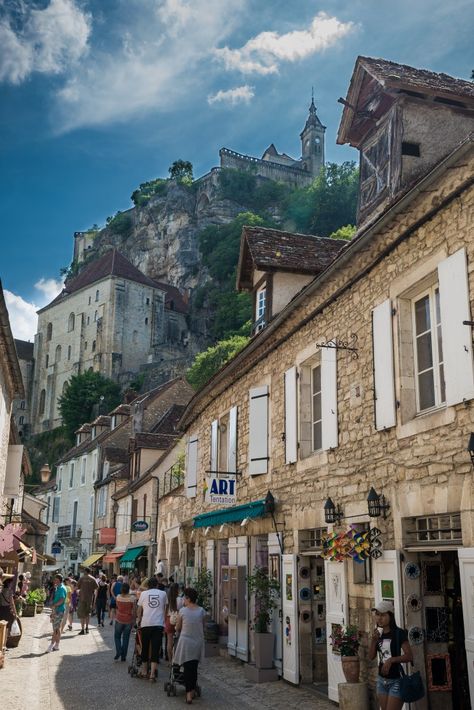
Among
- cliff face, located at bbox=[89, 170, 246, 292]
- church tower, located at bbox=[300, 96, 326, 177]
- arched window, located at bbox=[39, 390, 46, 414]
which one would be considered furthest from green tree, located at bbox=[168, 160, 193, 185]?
arched window, located at bbox=[39, 390, 46, 414]

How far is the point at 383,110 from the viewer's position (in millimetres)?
10719

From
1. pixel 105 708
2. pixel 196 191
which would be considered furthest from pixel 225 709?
pixel 196 191

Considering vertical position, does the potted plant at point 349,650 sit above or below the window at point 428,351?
below

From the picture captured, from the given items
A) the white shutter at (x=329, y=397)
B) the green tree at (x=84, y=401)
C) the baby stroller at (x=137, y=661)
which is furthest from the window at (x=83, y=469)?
the white shutter at (x=329, y=397)

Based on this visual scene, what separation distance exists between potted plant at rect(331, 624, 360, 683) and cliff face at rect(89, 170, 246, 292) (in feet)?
245

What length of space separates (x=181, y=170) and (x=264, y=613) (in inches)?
3633

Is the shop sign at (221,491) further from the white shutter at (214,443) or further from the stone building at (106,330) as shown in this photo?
the stone building at (106,330)

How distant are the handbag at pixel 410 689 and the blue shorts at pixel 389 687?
0.11ft

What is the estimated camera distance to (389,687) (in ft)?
19.2

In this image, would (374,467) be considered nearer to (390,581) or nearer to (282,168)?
(390,581)

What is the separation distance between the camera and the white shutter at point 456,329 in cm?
595

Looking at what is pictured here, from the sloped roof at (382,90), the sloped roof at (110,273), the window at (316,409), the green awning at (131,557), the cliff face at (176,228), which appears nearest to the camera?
the window at (316,409)

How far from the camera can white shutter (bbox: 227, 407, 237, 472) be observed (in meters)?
12.7

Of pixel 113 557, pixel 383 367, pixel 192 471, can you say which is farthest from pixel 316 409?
pixel 113 557
